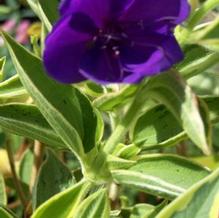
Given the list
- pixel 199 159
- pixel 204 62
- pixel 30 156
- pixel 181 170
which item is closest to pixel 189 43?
pixel 204 62

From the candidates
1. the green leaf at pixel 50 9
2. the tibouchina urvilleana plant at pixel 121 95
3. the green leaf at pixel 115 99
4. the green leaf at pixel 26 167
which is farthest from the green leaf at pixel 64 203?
the green leaf at pixel 26 167

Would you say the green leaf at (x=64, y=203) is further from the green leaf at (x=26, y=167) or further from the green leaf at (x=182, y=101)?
the green leaf at (x=26, y=167)

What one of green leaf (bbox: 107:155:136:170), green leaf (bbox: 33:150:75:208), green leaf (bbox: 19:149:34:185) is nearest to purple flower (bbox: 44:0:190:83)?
green leaf (bbox: 107:155:136:170)

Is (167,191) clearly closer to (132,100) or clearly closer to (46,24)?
(132,100)

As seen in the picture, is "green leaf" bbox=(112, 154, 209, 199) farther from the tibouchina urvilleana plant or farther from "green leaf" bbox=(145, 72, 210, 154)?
"green leaf" bbox=(145, 72, 210, 154)

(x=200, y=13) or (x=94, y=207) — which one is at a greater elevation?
(x=200, y=13)

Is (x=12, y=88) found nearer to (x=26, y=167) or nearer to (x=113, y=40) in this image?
(x=113, y=40)

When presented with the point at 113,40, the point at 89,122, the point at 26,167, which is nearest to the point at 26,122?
the point at 89,122
